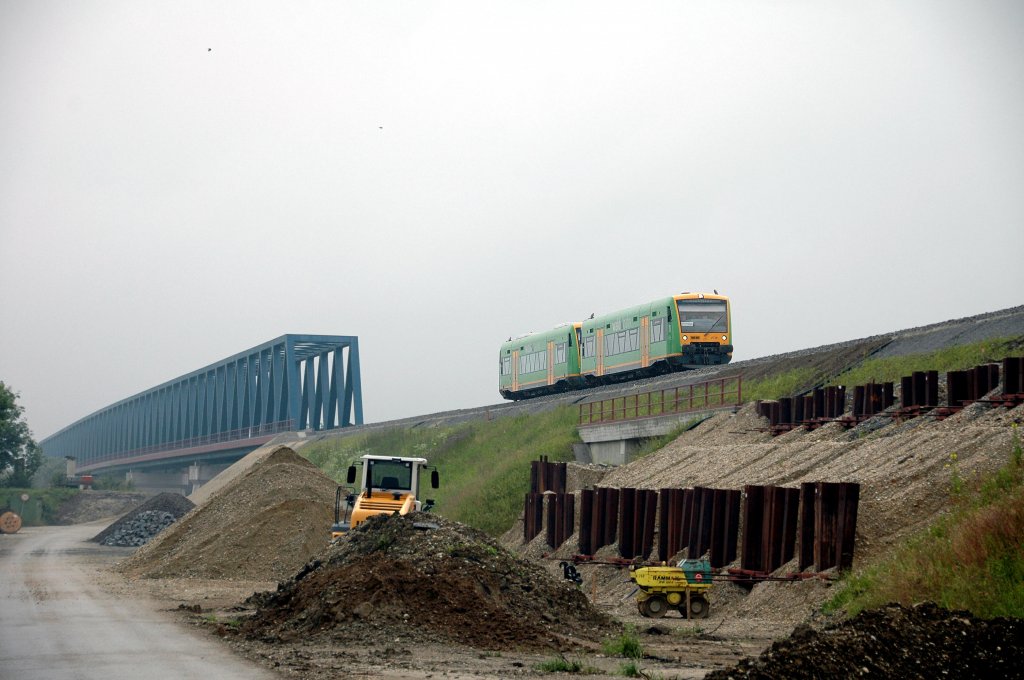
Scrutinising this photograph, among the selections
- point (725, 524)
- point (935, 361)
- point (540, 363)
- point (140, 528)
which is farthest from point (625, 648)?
point (140, 528)

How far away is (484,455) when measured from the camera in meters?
49.8

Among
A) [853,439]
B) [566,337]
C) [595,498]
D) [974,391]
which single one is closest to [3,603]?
[595,498]

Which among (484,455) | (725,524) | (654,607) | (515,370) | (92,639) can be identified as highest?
(515,370)

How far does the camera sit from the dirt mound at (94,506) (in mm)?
84750

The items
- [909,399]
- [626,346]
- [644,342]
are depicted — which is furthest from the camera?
[626,346]

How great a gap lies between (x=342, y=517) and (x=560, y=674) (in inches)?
748

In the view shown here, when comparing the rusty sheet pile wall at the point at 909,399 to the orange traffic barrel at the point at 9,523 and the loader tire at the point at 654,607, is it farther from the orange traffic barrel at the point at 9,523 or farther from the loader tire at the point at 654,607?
the orange traffic barrel at the point at 9,523

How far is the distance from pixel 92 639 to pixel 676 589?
29.3 ft

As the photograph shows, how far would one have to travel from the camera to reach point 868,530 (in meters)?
17.5

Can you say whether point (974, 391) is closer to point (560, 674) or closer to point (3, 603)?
point (560, 674)

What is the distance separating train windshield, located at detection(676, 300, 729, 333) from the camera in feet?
144

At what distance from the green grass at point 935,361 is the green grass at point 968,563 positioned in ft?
42.3

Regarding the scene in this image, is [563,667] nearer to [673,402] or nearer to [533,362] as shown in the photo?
[673,402]

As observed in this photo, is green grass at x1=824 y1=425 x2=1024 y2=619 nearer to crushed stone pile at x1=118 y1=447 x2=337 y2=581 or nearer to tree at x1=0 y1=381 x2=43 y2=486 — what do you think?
crushed stone pile at x1=118 y1=447 x2=337 y2=581
